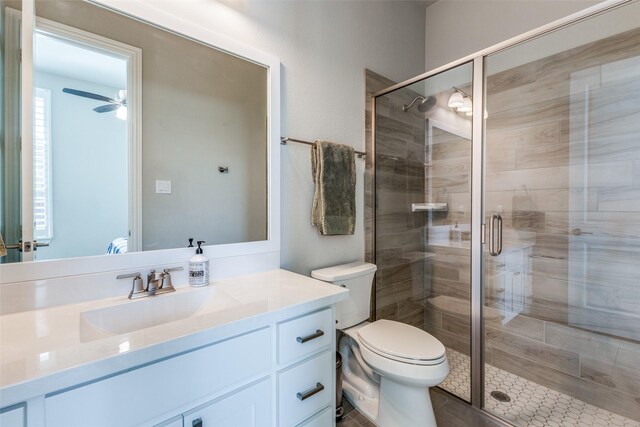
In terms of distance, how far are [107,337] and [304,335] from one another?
598mm

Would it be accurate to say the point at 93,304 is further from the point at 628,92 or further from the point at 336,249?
the point at 628,92

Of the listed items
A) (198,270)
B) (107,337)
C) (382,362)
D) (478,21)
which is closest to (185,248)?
(198,270)

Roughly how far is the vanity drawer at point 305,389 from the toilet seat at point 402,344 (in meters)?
0.33

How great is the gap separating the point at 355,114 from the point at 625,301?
1881 millimetres

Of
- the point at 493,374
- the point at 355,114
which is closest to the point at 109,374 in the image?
the point at 355,114

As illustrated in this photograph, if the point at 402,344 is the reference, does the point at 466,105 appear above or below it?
above

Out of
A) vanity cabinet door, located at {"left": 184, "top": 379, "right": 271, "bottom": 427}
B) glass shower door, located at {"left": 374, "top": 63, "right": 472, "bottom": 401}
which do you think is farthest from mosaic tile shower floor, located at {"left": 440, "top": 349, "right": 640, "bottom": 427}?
vanity cabinet door, located at {"left": 184, "top": 379, "right": 271, "bottom": 427}

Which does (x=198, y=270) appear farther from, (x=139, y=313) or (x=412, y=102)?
(x=412, y=102)

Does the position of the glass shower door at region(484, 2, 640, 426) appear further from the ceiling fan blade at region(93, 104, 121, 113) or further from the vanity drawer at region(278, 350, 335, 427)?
the ceiling fan blade at region(93, 104, 121, 113)

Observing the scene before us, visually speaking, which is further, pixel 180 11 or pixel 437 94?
pixel 437 94

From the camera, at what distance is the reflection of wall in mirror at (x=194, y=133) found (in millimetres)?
1104

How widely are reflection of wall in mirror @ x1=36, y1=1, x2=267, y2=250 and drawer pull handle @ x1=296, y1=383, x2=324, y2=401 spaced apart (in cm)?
71

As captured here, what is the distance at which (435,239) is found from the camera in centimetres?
210

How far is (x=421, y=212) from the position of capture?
212cm
